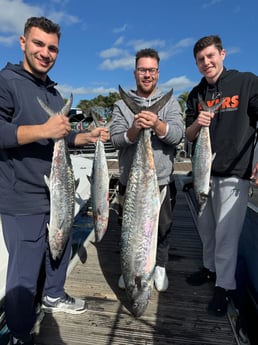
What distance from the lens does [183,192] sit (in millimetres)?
8883

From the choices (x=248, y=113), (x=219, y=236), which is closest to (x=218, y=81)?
(x=248, y=113)

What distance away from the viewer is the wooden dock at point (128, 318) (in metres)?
2.78

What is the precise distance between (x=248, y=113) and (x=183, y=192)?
610cm

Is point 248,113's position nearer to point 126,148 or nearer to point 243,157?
point 243,157

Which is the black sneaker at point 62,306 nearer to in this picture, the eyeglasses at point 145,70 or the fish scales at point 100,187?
the fish scales at point 100,187

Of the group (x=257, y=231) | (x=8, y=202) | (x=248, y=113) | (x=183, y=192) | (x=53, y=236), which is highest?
(x=248, y=113)

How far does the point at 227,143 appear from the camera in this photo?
2963 millimetres

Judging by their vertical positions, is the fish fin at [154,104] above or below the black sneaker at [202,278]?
above

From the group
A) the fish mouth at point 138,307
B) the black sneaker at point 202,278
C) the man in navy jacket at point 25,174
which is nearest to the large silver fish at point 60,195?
the man in navy jacket at point 25,174

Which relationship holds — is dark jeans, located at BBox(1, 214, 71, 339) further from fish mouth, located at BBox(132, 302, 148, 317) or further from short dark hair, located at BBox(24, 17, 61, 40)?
short dark hair, located at BBox(24, 17, 61, 40)

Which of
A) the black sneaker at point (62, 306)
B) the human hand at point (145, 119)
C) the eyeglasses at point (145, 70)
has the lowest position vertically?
the black sneaker at point (62, 306)

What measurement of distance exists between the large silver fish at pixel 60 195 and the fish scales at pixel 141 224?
0.50 m

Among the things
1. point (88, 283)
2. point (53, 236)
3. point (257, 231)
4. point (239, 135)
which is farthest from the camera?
point (88, 283)

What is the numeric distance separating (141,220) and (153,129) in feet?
2.54
